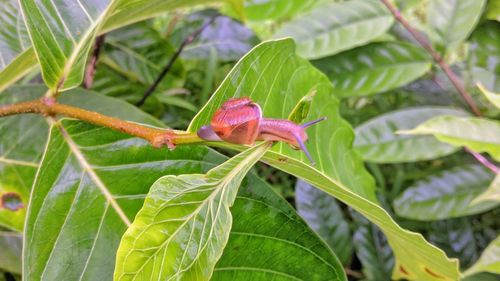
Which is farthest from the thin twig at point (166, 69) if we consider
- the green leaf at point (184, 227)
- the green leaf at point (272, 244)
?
the green leaf at point (184, 227)

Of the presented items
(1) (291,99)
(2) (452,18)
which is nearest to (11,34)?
(1) (291,99)

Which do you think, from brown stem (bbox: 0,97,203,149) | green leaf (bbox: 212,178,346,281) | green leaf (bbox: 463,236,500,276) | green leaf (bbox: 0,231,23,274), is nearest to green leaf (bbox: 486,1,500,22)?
green leaf (bbox: 463,236,500,276)

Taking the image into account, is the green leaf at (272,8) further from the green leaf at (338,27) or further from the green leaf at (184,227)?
the green leaf at (184,227)

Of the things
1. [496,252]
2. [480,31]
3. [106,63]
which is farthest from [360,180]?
[106,63]

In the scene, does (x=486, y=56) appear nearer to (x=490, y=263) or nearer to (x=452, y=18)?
(x=452, y=18)

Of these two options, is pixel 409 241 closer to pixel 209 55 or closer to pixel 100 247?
pixel 100 247
